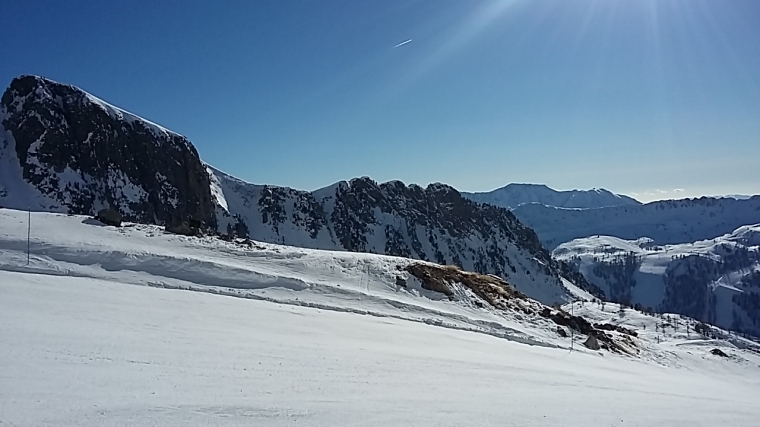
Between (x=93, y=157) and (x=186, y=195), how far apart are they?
899 inches

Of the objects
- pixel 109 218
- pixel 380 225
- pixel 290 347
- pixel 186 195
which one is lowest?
pixel 290 347

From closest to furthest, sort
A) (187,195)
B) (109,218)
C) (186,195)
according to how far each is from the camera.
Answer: (109,218), (186,195), (187,195)

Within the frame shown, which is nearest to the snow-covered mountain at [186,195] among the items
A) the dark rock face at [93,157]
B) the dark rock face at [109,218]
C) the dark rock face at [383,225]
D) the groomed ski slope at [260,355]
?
the dark rock face at [93,157]

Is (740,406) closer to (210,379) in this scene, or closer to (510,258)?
(210,379)

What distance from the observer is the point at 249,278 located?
2516 cm

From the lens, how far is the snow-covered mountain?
97.4 meters

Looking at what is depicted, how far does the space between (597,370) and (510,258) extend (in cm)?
17734

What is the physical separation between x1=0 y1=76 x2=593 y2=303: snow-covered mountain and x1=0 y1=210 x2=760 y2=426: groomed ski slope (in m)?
60.7

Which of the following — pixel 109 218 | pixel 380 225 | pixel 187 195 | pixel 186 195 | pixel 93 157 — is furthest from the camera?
pixel 380 225

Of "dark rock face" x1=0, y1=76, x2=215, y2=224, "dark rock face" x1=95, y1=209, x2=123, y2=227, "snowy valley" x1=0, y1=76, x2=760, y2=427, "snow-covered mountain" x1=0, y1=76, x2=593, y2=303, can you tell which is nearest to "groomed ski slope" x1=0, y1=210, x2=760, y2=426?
"snowy valley" x1=0, y1=76, x2=760, y2=427

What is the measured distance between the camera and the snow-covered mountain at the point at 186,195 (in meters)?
97.4

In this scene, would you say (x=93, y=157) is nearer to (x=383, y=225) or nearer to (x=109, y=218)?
(x=109, y=218)

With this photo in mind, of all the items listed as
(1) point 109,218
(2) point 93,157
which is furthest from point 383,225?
(1) point 109,218

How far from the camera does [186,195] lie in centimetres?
12012
